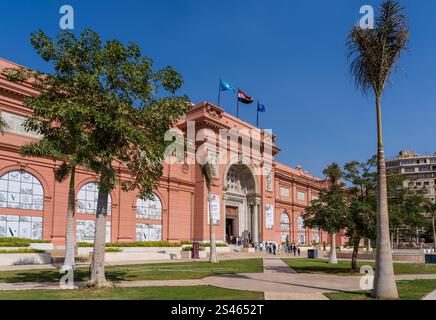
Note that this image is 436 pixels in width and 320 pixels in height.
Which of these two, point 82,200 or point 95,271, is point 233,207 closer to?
point 82,200

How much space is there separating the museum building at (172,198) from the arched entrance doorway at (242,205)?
13 cm

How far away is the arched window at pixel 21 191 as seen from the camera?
31092 millimetres

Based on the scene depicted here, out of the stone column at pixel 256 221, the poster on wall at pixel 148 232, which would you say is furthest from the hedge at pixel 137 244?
the stone column at pixel 256 221

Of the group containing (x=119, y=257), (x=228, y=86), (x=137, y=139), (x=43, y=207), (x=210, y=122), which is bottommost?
(x=119, y=257)

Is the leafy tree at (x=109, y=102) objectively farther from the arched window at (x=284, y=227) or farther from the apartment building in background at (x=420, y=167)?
the apartment building in background at (x=420, y=167)

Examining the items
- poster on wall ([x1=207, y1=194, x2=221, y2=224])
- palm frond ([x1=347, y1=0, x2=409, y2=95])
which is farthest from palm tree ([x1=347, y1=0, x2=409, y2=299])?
poster on wall ([x1=207, y1=194, x2=221, y2=224])

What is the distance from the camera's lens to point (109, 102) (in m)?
15.9

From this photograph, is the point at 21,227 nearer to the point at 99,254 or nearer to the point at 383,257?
the point at 99,254

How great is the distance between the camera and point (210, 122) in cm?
4828

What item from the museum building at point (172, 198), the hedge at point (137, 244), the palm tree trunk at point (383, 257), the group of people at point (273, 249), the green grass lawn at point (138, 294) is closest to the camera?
the green grass lawn at point (138, 294)

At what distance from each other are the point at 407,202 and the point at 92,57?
1955 centimetres

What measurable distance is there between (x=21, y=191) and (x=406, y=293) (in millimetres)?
27495

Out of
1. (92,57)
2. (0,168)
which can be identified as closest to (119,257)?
(0,168)

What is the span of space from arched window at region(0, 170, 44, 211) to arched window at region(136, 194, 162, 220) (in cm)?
1027
